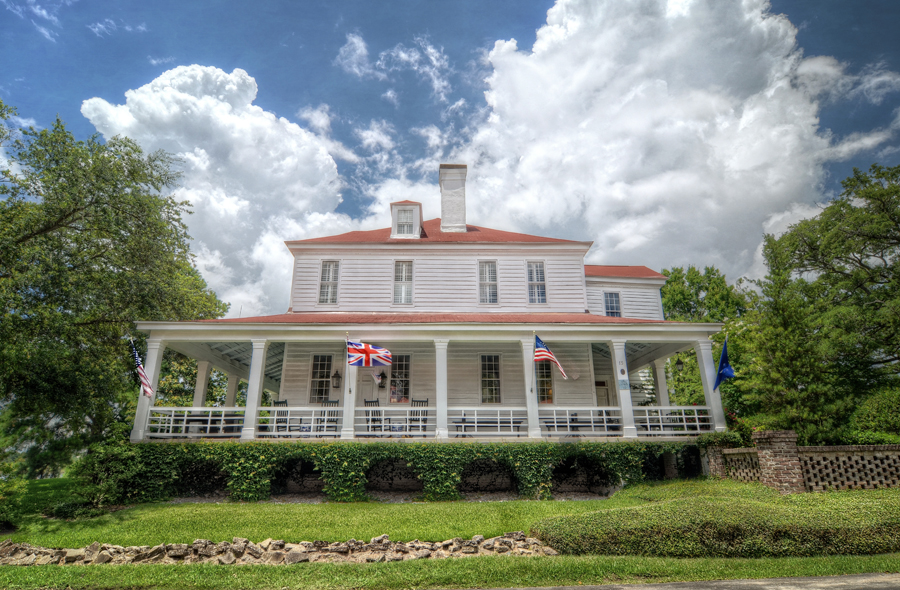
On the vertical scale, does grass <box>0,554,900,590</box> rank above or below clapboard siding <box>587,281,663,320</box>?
below

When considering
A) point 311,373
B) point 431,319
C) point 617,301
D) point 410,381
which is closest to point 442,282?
point 431,319

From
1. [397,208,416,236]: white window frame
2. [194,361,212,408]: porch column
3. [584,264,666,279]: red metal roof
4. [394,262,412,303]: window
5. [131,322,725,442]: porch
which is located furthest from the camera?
[584,264,666,279]: red metal roof

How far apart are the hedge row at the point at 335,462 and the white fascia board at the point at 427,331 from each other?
10.7 ft

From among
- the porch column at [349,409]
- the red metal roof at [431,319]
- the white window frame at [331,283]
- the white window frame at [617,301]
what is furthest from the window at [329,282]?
the white window frame at [617,301]

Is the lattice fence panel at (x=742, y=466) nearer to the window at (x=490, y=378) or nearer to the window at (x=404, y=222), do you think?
the window at (x=490, y=378)

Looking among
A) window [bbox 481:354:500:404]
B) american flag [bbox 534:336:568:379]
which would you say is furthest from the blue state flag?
window [bbox 481:354:500:404]

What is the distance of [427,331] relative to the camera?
48.6 feet

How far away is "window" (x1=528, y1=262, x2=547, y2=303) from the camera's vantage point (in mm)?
18812

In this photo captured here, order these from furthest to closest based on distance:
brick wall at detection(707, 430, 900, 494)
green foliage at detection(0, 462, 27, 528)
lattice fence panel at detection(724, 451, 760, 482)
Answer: lattice fence panel at detection(724, 451, 760, 482)
brick wall at detection(707, 430, 900, 494)
green foliage at detection(0, 462, 27, 528)

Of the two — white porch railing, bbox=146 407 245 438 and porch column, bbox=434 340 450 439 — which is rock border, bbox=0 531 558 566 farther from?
porch column, bbox=434 340 450 439

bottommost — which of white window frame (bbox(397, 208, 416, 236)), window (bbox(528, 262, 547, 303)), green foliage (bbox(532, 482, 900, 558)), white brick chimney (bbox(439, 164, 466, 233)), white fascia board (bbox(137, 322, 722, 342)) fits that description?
green foliage (bbox(532, 482, 900, 558))

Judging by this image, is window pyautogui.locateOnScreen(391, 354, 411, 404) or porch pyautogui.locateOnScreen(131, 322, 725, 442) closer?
porch pyautogui.locateOnScreen(131, 322, 725, 442)

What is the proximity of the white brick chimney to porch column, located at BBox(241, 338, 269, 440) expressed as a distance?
30.9 ft

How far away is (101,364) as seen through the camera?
16.5 meters
